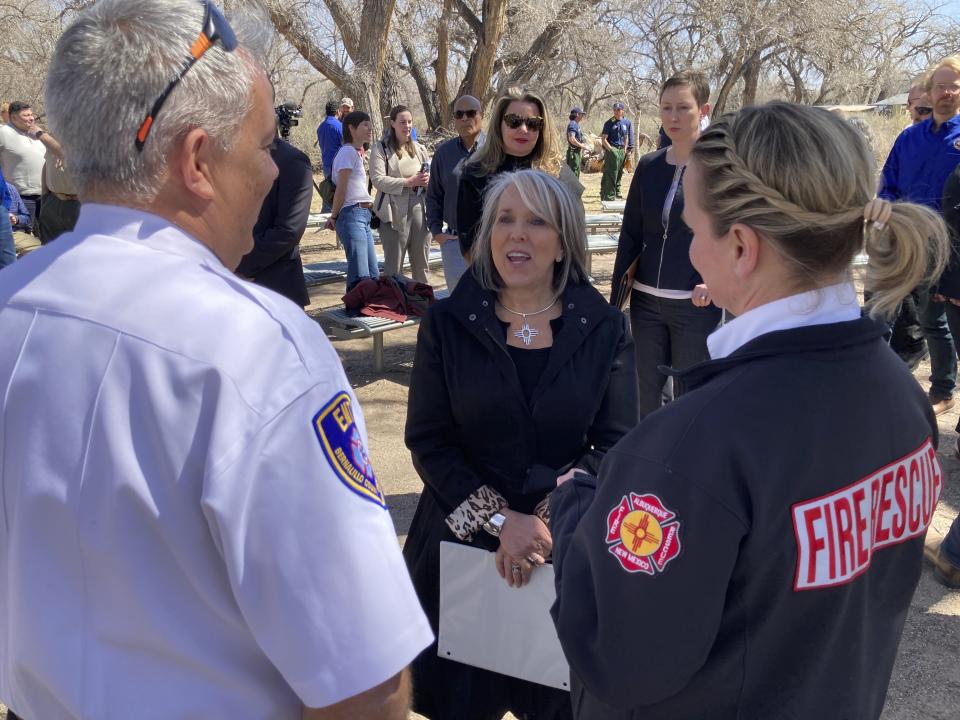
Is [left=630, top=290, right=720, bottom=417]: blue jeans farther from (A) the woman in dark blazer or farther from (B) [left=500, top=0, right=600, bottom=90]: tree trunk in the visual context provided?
(B) [left=500, top=0, right=600, bottom=90]: tree trunk

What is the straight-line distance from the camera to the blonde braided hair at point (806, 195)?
51.1 inches

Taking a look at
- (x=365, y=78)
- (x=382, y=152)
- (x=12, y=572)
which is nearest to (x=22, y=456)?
(x=12, y=572)

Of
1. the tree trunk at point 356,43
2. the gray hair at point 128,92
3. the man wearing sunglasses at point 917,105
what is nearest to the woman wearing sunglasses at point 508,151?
the man wearing sunglasses at point 917,105

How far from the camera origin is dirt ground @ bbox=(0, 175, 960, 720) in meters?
3.01

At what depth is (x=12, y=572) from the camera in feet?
3.42

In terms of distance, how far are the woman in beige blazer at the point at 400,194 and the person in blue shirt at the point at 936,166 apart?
3.74m

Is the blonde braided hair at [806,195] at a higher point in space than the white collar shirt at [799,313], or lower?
higher

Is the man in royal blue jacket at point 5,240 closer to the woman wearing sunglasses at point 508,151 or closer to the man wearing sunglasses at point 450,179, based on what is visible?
the man wearing sunglasses at point 450,179

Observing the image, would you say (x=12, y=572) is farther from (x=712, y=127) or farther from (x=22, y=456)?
(x=712, y=127)

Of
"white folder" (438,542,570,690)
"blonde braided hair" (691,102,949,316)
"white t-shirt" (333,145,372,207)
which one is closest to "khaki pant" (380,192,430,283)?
"white t-shirt" (333,145,372,207)

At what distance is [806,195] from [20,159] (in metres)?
9.56

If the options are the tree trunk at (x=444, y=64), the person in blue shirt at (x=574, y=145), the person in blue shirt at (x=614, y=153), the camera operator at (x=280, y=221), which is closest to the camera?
the camera operator at (x=280, y=221)

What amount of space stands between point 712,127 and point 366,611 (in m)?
0.94

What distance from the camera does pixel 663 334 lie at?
4.26m
